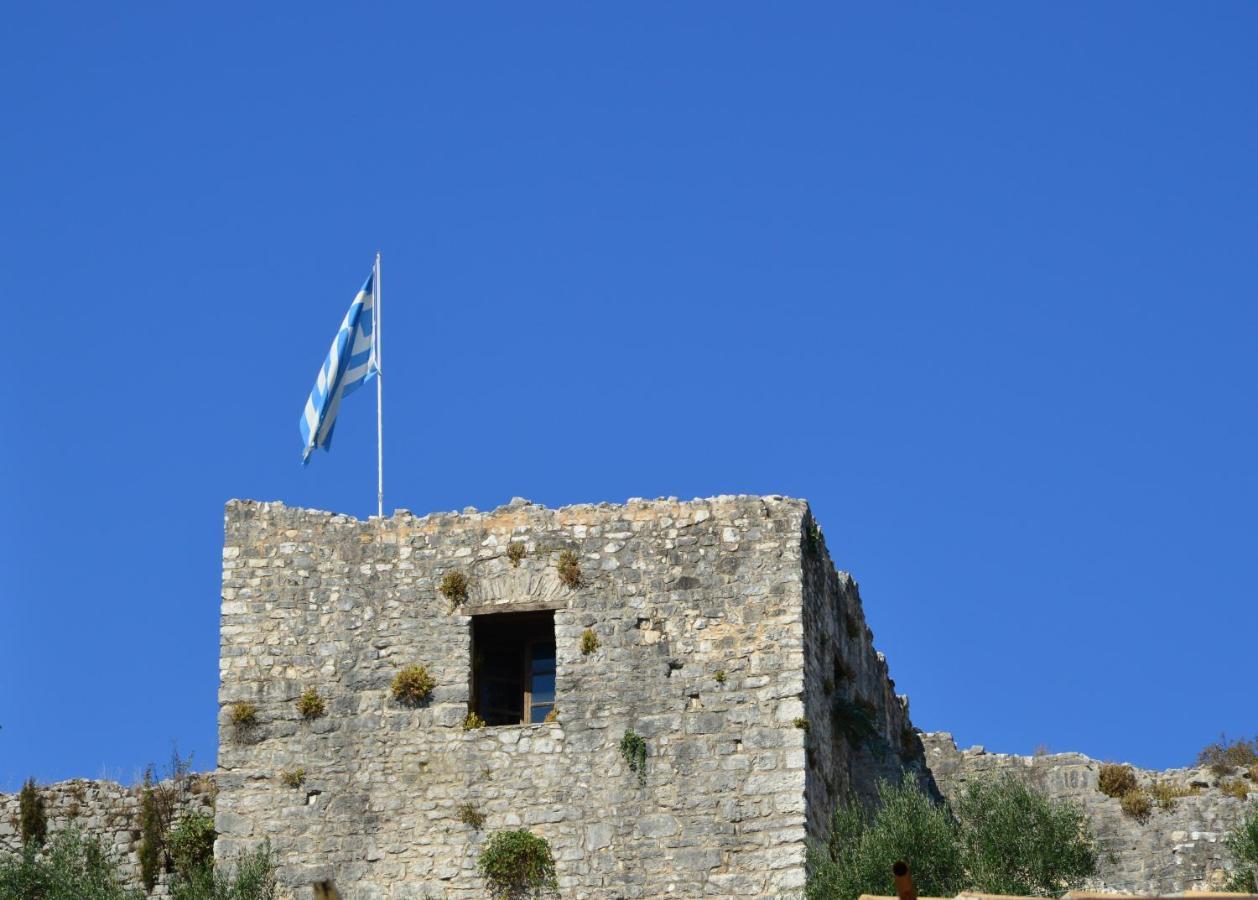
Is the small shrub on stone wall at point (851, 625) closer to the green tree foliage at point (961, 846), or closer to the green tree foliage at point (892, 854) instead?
the green tree foliage at point (961, 846)

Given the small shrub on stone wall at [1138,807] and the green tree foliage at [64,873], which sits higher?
the small shrub on stone wall at [1138,807]

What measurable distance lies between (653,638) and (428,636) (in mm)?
2548

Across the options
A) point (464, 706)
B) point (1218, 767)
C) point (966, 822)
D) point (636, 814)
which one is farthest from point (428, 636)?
point (1218, 767)

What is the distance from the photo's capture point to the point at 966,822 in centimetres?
3453

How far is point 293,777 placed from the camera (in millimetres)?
34250

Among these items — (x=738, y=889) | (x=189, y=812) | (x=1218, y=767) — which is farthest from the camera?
(x=1218, y=767)

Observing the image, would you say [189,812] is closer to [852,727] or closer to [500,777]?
[500,777]

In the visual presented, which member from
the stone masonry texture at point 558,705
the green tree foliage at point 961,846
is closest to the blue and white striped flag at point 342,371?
the stone masonry texture at point 558,705

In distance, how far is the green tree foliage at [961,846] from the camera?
3272cm

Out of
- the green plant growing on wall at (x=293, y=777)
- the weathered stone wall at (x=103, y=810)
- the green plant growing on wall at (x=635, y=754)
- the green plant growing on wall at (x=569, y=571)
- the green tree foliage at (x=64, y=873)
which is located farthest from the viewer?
the weathered stone wall at (x=103, y=810)

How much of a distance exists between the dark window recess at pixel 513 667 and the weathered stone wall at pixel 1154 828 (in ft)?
23.0

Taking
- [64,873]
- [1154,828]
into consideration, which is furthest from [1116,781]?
[64,873]

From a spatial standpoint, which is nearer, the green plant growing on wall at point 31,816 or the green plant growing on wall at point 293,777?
the green plant growing on wall at point 293,777

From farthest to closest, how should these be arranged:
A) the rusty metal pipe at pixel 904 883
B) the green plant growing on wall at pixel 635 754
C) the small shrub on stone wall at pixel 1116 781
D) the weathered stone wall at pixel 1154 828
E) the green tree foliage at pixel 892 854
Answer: the small shrub on stone wall at pixel 1116 781 < the weathered stone wall at pixel 1154 828 < the green plant growing on wall at pixel 635 754 < the green tree foliage at pixel 892 854 < the rusty metal pipe at pixel 904 883
